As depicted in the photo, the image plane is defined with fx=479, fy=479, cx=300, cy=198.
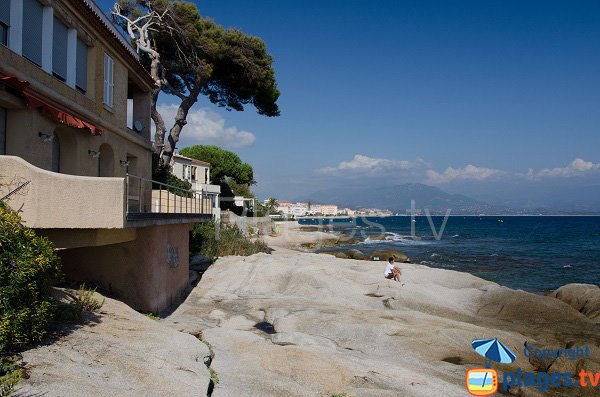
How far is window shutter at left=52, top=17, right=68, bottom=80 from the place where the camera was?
A: 13.1 metres

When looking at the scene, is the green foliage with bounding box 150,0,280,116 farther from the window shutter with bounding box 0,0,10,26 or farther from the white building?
the window shutter with bounding box 0,0,10,26

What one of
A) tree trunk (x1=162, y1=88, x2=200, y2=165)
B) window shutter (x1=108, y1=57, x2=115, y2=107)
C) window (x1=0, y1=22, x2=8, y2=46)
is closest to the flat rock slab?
window shutter (x1=108, y1=57, x2=115, y2=107)

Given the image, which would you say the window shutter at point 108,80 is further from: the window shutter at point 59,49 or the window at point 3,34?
the window at point 3,34

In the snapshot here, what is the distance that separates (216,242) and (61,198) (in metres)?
18.7

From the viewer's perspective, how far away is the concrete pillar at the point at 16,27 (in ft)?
36.2

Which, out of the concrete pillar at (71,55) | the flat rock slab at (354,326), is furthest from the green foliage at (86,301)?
the concrete pillar at (71,55)

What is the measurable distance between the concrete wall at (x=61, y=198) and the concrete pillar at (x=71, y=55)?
19.8ft

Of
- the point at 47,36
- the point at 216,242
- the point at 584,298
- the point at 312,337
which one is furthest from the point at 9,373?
the point at 584,298

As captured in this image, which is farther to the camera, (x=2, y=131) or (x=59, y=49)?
(x=59, y=49)

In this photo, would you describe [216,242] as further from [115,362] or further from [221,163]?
[221,163]

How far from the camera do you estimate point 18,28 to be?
441 inches

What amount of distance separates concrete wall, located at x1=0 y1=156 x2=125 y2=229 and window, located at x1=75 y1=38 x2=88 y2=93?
668cm

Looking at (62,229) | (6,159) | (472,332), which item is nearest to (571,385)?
(472,332)

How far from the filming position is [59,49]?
13328 millimetres
